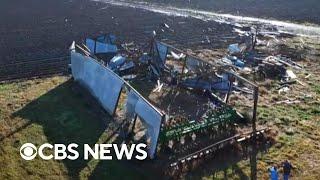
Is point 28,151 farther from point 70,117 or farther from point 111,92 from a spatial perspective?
point 111,92

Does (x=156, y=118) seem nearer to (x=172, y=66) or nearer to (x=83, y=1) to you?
(x=172, y=66)

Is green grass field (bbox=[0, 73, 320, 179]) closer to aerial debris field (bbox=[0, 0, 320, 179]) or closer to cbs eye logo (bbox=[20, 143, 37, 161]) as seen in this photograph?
aerial debris field (bbox=[0, 0, 320, 179])

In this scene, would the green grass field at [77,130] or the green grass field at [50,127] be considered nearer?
the green grass field at [50,127]

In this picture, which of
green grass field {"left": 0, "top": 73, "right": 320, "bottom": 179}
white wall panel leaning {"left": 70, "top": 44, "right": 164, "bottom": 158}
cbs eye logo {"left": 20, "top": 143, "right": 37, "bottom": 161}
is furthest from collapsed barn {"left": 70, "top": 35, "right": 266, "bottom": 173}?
cbs eye logo {"left": 20, "top": 143, "right": 37, "bottom": 161}

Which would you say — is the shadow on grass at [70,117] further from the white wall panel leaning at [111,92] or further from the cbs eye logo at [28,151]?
the cbs eye logo at [28,151]

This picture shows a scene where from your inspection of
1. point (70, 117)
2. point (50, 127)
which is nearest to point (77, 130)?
point (50, 127)

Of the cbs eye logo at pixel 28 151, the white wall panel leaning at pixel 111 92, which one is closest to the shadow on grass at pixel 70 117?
the white wall panel leaning at pixel 111 92
